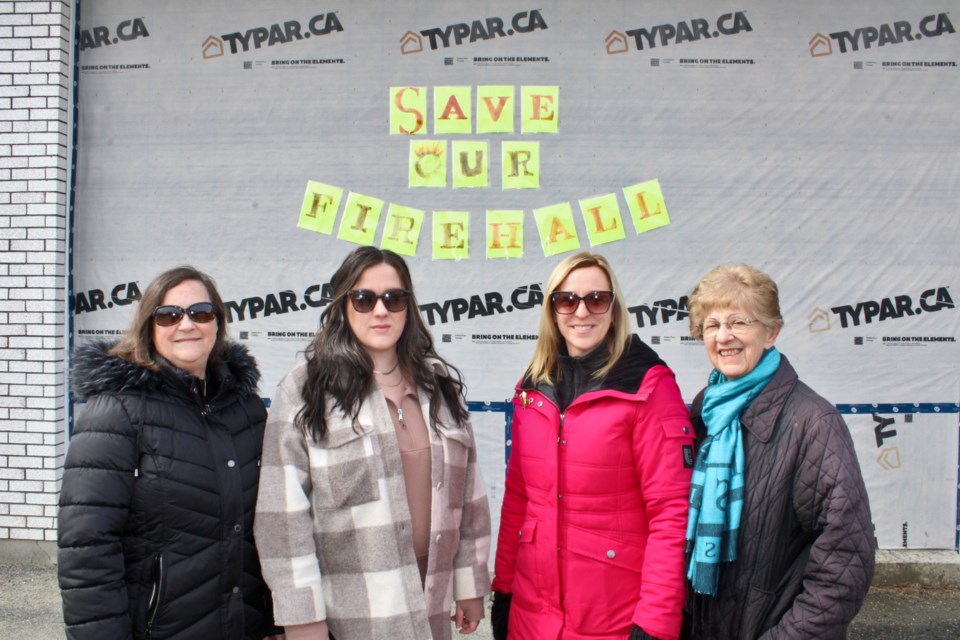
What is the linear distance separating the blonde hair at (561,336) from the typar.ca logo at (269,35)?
282 centimetres

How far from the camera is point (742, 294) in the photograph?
6.66ft

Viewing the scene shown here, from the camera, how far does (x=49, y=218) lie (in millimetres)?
4277

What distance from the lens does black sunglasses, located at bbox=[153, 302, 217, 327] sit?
2.13m

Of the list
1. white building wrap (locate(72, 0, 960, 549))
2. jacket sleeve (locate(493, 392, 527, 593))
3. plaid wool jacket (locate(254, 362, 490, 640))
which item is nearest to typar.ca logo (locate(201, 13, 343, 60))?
white building wrap (locate(72, 0, 960, 549))

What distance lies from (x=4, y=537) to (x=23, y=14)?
321 centimetres

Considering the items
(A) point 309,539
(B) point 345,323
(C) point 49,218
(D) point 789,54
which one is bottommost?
(A) point 309,539

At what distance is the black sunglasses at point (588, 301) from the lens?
7.29 ft

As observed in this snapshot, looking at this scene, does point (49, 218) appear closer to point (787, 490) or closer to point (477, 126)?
point (477, 126)

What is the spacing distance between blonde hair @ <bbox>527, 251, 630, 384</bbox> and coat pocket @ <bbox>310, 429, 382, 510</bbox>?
2.06 ft

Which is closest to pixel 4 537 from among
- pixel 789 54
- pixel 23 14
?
pixel 23 14

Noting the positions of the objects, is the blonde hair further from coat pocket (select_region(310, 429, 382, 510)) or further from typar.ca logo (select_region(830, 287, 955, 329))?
typar.ca logo (select_region(830, 287, 955, 329))

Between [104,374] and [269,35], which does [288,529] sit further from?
[269,35]

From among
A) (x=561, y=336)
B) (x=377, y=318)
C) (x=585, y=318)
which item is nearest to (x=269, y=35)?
(x=377, y=318)

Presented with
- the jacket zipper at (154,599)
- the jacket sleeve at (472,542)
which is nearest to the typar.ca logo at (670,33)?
the jacket sleeve at (472,542)
